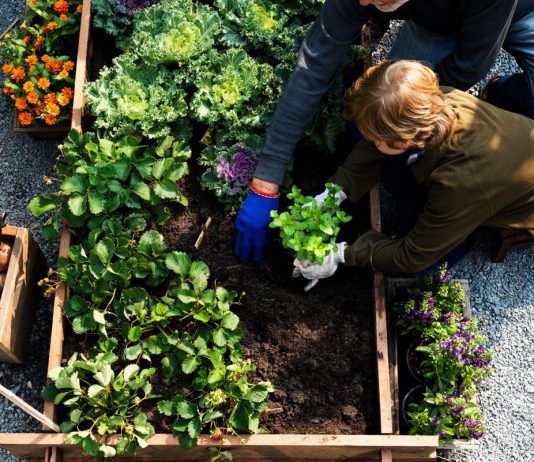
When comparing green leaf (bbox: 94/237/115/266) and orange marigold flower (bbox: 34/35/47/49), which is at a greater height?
orange marigold flower (bbox: 34/35/47/49)

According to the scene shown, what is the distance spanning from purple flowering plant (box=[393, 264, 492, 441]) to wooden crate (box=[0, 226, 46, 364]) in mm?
1680

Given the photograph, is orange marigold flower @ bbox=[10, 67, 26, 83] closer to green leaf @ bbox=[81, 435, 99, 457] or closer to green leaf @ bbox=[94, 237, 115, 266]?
green leaf @ bbox=[94, 237, 115, 266]

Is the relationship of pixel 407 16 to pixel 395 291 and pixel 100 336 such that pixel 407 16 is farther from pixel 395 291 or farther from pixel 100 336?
pixel 100 336

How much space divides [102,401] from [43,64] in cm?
176

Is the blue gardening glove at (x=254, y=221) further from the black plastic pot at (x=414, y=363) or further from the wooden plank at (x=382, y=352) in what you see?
the black plastic pot at (x=414, y=363)

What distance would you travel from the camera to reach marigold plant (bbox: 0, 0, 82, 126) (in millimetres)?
3123

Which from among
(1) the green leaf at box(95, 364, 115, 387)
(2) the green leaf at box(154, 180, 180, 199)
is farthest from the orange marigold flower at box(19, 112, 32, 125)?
(1) the green leaf at box(95, 364, 115, 387)

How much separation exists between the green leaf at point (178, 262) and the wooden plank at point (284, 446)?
66cm

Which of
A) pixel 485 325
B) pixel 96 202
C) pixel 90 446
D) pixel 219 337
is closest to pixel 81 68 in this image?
pixel 96 202

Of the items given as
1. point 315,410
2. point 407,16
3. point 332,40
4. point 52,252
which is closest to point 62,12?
point 52,252

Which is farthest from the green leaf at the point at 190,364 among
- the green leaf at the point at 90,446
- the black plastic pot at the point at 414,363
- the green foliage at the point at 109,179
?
the black plastic pot at the point at 414,363

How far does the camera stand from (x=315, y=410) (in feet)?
8.54

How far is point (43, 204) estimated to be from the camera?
8.88 feet

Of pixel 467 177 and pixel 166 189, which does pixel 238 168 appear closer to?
pixel 166 189
